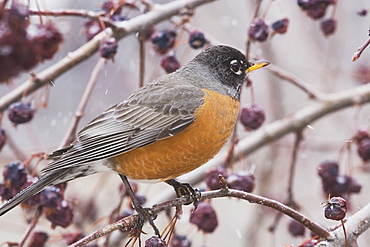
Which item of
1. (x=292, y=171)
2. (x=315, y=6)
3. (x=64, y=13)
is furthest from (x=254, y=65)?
(x=64, y=13)

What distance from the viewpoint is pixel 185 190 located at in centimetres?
254

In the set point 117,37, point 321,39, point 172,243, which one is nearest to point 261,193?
point 172,243

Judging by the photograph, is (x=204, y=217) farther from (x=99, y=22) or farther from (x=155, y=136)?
(x=99, y=22)

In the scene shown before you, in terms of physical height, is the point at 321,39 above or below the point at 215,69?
above

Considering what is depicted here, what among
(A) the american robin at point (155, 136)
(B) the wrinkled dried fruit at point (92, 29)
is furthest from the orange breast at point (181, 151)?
(B) the wrinkled dried fruit at point (92, 29)

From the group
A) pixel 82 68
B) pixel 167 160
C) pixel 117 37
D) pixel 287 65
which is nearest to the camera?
pixel 167 160

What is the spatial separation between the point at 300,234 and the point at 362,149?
0.58 metres

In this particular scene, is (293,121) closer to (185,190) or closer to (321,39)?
(185,190)

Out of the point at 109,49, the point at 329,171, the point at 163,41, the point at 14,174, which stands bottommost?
the point at 14,174

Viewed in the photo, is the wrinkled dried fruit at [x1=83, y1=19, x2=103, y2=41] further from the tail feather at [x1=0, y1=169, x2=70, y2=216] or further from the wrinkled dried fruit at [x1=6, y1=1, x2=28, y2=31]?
the wrinkled dried fruit at [x1=6, y1=1, x2=28, y2=31]

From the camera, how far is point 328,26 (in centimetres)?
307

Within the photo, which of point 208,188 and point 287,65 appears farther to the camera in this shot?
point 287,65

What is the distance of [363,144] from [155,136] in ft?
3.89

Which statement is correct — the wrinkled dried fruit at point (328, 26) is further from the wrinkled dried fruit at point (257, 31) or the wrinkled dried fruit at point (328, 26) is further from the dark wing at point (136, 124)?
the dark wing at point (136, 124)
